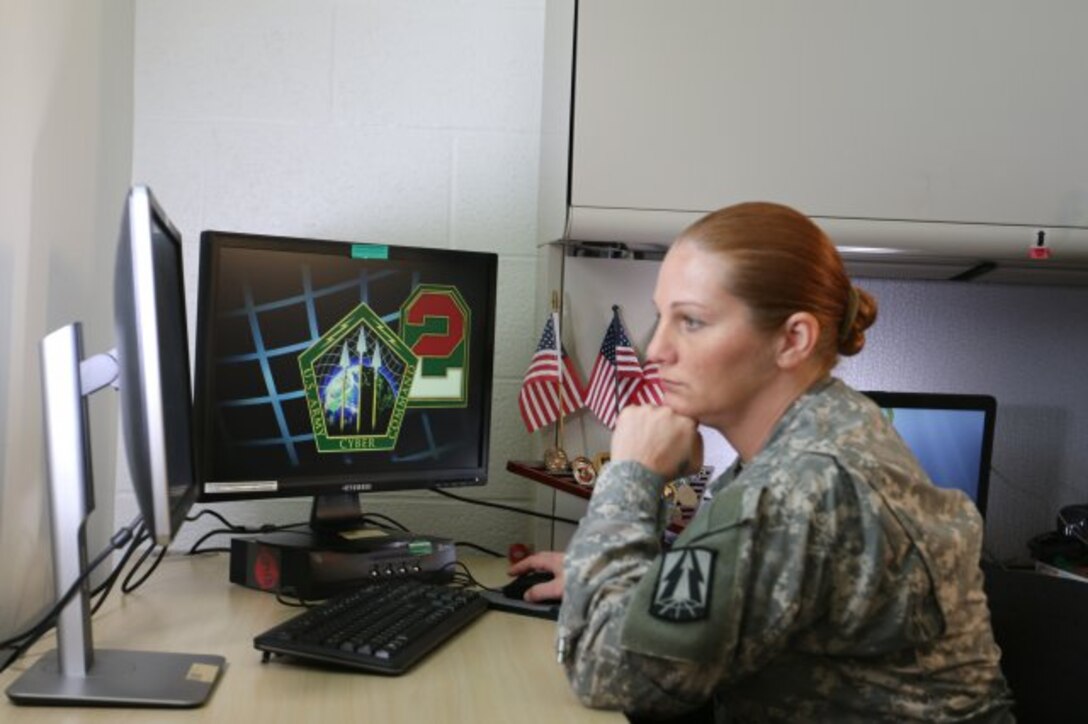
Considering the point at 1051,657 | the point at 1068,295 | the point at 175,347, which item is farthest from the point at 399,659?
the point at 1068,295

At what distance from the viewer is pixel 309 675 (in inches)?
55.6

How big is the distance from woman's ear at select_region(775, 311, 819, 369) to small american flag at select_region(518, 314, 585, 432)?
85 centimetres

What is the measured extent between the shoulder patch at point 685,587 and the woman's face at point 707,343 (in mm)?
260

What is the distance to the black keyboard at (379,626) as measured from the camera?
1.42 metres

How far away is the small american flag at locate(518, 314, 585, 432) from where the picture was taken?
7.10 feet

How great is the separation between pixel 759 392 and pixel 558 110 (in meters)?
0.90

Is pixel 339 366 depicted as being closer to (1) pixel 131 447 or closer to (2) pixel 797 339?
(1) pixel 131 447

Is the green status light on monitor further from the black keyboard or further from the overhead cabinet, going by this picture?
the black keyboard

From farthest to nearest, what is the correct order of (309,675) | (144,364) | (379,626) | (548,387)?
(548,387)
(379,626)
(309,675)
(144,364)

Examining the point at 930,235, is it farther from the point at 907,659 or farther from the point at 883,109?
the point at 907,659

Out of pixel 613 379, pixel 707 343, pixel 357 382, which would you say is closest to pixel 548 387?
pixel 613 379

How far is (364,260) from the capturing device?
1.87 meters

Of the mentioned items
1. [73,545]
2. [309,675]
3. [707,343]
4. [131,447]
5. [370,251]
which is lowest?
[309,675]

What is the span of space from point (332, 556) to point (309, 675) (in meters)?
0.37
